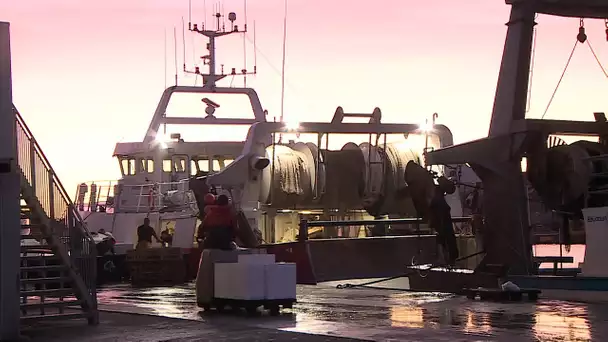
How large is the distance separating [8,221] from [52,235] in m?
1.60

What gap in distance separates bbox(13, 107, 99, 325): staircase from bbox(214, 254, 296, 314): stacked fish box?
6.92 ft

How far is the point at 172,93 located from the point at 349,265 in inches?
473

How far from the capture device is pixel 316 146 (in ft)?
95.3

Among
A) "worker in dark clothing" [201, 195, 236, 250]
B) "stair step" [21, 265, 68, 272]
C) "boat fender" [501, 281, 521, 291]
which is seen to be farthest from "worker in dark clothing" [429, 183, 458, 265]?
"stair step" [21, 265, 68, 272]

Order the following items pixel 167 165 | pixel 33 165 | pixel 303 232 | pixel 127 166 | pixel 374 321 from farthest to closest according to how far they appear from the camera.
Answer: pixel 127 166 → pixel 167 165 → pixel 303 232 → pixel 33 165 → pixel 374 321

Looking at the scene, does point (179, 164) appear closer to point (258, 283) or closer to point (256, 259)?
point (256, 259)

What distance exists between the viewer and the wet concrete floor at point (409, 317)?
12.1m

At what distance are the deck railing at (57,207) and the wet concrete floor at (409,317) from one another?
1.50m

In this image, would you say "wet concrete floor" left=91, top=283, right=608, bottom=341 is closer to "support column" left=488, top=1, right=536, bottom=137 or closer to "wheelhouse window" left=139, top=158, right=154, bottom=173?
"support column" left=488, top=1, right=536, bottom=137

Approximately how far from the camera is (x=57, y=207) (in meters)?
15.0

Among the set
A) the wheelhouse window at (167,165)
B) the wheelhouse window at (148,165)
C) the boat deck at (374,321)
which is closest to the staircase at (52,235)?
the boat deck at (374,321)

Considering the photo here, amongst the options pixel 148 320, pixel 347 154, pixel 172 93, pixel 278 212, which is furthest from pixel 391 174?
pixel 148 320

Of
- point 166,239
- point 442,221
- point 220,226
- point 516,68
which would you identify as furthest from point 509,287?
point 166,239

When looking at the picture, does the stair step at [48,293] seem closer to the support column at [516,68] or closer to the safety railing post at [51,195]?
the safety railing post at [51,195]
